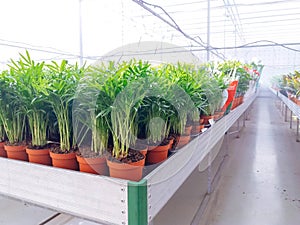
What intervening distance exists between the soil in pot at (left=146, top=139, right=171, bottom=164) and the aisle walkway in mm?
899

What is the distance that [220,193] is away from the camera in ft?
6.45

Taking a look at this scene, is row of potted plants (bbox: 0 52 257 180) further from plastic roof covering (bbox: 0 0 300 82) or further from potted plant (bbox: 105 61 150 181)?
plastic roof covering (bbox: 0 0 300 82)

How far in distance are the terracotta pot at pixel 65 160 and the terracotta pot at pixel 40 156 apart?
59mm

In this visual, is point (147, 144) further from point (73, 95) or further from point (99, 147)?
point (73, 95)

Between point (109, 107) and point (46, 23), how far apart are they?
4.91 meters

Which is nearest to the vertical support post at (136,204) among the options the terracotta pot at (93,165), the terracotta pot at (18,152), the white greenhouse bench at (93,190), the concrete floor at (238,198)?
the white greenhouse bench at (93,190)

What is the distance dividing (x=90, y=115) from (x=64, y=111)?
11 cm

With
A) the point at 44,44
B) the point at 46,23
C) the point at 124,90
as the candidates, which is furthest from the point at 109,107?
the point at 44,44

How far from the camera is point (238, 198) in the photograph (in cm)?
187

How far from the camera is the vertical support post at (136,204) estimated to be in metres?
0.61

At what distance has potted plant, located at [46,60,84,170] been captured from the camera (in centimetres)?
78

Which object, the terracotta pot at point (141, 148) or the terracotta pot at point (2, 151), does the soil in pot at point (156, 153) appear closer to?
the terracotta pot at point (141, 148)

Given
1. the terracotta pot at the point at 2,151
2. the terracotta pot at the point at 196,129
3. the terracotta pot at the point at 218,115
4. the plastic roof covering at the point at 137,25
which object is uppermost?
the plastic roof covering at the point at 137,25

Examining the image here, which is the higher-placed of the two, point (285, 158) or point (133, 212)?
point (133, 212)
